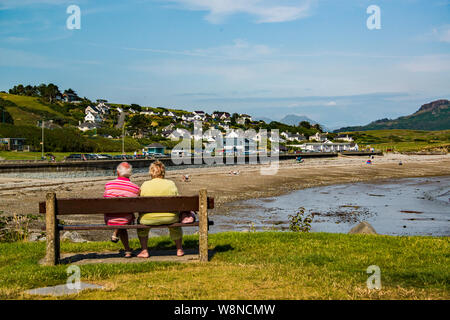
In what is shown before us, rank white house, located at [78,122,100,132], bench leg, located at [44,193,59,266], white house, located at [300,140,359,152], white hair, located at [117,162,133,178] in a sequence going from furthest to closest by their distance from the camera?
white house, located at [300,140,359,152]
white house, located at [78,122,100,132]
white hair, located at [117,162,133,178]
bench leg, located at [44,193,59,266]

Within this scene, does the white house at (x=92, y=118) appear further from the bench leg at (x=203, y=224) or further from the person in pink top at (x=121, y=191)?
the bench leg at (x=203, y=224)

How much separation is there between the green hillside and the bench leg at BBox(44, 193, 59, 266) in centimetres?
10992

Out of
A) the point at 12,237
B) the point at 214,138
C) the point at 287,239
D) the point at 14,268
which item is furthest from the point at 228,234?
the point at 214,138

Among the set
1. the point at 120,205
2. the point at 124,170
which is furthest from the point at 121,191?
the point at 120,205

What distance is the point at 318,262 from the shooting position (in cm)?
737

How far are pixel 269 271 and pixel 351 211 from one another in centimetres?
2096

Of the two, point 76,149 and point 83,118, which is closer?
point 76,149

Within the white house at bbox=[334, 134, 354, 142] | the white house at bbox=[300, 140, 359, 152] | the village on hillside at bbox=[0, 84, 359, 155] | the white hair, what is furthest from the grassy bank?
the white house at bbox=[334, 134, 354, 142]

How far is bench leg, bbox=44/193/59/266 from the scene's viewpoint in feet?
23.5

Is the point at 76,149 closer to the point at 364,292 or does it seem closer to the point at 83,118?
the point at 83,118

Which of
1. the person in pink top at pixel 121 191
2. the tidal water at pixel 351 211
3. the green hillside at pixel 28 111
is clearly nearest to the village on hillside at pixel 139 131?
the green hillside at pixel 28 111

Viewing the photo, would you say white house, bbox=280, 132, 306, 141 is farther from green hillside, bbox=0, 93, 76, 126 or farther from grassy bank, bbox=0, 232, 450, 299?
grassy bank, bbox=0, 232, 450, 299

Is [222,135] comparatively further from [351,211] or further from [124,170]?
[124,170]
